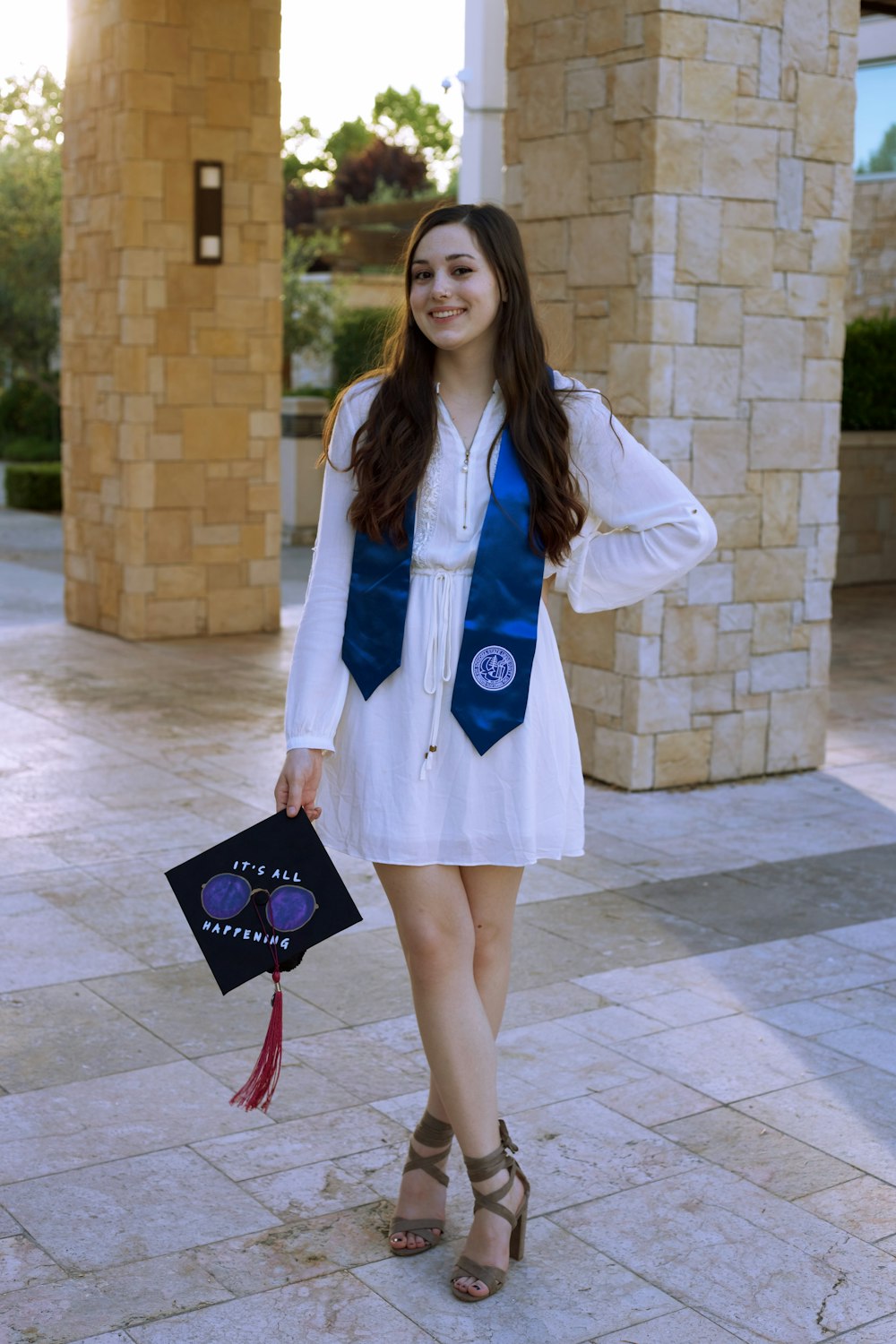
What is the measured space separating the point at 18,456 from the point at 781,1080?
69.8 feet

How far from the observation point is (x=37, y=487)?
18.0 meters

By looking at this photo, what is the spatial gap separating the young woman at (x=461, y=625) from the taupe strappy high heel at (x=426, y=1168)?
0.13 metres

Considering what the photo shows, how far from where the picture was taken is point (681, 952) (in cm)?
445

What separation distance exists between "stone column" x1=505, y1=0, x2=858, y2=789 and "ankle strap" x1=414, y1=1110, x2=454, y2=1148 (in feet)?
11.0

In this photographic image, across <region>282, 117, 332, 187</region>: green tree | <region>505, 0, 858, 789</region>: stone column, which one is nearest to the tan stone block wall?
<region>505, 0, 858, 789</region>: stone column

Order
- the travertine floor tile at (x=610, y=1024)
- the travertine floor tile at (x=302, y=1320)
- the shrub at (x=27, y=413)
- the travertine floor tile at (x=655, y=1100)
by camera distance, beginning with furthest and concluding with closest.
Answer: the shrub at (x=27, y=413) → the travertine floor tile at (x=610, y=1024) → the travertine floor tile at (x=655, y=1100) → the travertine floor tile at (x=302, y=1320)

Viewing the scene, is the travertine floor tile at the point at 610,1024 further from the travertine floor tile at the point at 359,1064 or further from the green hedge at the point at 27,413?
the green hedge at the point at 27,413

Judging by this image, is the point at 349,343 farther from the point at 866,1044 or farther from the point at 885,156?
the point at 866,1044

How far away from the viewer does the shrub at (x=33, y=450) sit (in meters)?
22.3

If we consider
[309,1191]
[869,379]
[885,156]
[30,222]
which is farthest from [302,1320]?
[30,222]

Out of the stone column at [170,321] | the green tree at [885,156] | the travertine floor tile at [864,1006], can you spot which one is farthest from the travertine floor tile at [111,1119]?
the green tree at [885,156]

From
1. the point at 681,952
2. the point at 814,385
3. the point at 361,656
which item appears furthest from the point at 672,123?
the point at 361,656

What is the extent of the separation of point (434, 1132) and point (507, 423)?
122 cm

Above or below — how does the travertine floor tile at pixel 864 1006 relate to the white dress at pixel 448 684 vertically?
below
